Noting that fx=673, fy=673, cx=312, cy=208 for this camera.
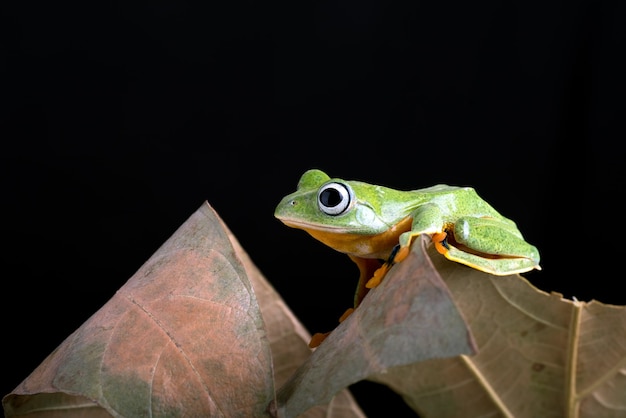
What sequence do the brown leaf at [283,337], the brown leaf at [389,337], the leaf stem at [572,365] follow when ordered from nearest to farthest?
the brown leaf at [389,337], the leaf stem at [572,365], the brown leaf at [283,337]

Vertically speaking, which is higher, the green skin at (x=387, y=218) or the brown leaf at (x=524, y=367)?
the green skin at (x=387, y=218)

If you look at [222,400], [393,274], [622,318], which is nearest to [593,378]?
[622,318]

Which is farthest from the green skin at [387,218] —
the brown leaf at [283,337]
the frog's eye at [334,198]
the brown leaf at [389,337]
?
the brown leaf at [389,337]

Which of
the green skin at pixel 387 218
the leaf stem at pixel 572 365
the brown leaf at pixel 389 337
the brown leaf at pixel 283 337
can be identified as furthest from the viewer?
the green skin at pixel 387 218

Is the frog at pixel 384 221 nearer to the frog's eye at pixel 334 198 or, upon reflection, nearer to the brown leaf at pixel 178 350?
the frog's eye at pixel 334 198

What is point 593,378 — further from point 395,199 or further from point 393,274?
point 395,199

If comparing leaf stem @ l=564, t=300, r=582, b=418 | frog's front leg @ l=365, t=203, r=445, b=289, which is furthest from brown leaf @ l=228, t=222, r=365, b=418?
leaf stem @ l=564, t=300, r=582, b=418
